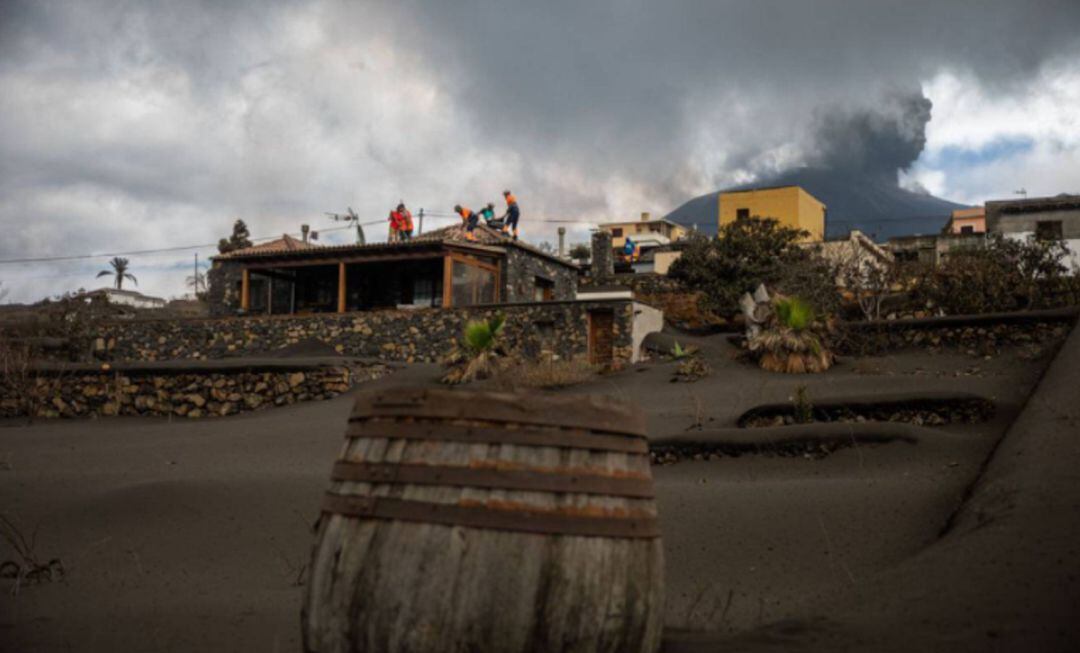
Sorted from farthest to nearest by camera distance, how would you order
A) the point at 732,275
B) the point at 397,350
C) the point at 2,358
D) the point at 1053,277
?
1. the point at 732,275
2. the point at 397,350
3. the point at 1053,277
4. the point at 2,358

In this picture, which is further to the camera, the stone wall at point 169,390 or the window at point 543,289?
the window at point 543,289

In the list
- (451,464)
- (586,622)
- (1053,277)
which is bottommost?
(586,622)

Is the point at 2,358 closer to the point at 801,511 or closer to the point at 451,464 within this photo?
the point at 801,511

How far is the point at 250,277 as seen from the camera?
33.8 metres

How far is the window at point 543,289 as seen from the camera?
32.1m

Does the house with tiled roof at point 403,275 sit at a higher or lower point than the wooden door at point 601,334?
higher

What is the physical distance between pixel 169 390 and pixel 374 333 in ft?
28.1

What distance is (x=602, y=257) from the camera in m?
37.8

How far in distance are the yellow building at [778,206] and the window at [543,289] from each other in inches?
833

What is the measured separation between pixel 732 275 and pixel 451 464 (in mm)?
30184

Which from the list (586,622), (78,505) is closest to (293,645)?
(586,622)

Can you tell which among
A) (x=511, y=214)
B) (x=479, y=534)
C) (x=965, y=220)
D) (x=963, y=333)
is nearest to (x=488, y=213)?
(x=511, y=214)

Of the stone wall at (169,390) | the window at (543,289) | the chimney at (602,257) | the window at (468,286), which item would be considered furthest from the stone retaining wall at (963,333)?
the chimney at (602,257)

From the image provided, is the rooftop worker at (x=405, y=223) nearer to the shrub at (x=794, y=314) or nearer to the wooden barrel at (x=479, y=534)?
the shrub at (x=794, y=314)
